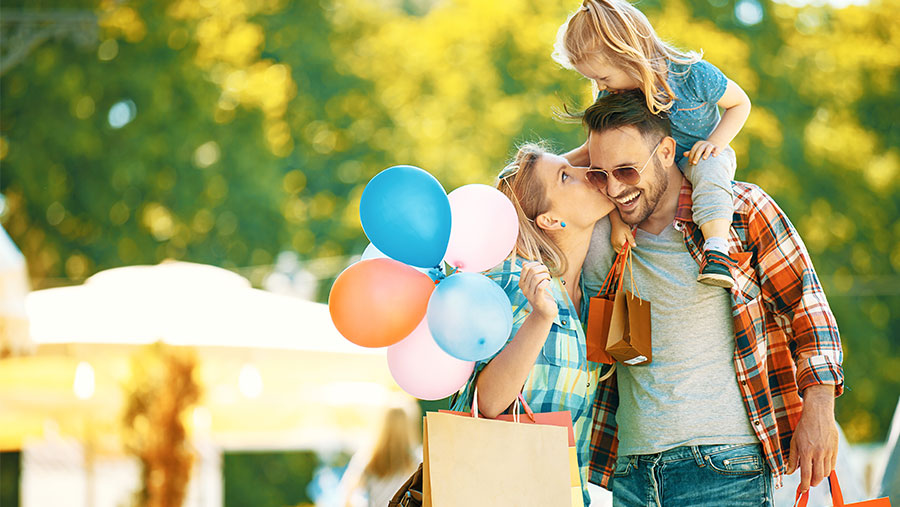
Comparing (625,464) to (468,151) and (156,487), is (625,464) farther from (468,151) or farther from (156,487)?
(468,151)

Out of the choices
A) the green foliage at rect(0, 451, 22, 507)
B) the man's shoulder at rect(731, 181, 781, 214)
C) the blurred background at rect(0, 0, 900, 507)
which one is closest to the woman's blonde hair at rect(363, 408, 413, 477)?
the man's shoulder at rect(731, 181, 781, 214)

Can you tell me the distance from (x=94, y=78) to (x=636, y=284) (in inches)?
397

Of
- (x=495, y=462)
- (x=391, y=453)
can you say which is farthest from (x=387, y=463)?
(x=495, y=462)

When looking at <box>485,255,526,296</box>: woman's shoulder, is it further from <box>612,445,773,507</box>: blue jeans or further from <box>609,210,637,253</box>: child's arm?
<box>612,445,773,507</box>: blue jeans

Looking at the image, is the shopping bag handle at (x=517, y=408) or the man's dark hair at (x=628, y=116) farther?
the man's dark hair at (x=628, y=116)

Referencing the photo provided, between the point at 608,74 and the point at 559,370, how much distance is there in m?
0.82

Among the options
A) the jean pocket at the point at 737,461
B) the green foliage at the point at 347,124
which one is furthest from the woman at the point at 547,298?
the green foliage at the point at 347,124

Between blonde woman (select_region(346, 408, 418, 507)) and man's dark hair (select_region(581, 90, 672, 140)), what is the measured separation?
3.07 metres

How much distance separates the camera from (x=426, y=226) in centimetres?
229

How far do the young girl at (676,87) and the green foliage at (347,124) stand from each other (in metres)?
8.53

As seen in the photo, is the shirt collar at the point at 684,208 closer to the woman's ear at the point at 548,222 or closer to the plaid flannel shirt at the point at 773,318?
the plaid flannel shirt at the point at 773,318

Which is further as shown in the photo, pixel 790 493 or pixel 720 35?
pixel 720 35

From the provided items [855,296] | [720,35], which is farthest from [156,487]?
[855,296]

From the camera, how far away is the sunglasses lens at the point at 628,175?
257 cm
